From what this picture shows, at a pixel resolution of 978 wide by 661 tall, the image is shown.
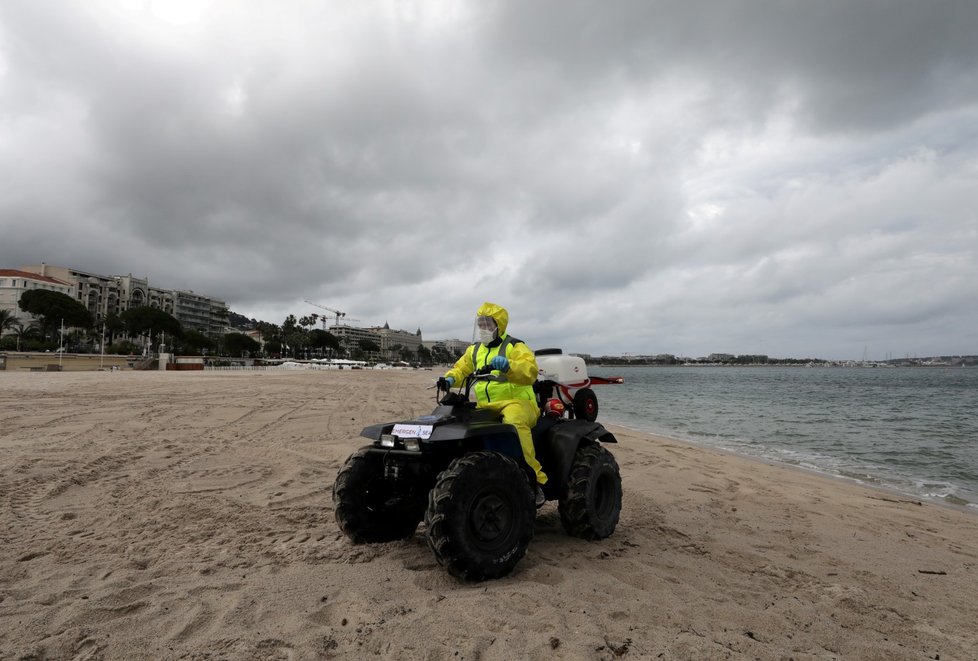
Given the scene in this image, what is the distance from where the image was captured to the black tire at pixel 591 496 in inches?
170

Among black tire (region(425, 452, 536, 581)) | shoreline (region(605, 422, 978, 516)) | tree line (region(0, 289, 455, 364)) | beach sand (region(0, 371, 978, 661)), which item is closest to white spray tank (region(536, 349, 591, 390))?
beach sand (region(0, 371, 978, 661))

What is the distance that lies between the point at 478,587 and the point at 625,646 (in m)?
1.02

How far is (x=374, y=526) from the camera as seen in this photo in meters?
4.12

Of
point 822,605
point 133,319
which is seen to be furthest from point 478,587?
point 133,319

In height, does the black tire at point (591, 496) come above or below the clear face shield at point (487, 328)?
below

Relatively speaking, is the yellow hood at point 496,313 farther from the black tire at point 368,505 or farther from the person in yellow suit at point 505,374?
the black tire at point 368,505

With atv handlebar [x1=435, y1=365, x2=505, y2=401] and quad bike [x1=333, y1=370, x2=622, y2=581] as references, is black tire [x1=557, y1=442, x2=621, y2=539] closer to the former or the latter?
quad bike [x1=333, y1=370, x2=622, y2=581]

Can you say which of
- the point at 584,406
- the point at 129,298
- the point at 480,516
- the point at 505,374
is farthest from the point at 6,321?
the point at 480,516

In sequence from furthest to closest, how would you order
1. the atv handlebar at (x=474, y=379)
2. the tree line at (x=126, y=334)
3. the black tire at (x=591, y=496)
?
the tree line at (x=126, y=334), the black tire at (x=591, y=496), the atv handlebar at (x=474, y=379)

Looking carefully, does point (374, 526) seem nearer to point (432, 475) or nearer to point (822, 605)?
point (432, 475)

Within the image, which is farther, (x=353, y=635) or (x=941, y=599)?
(x=941, y=599)

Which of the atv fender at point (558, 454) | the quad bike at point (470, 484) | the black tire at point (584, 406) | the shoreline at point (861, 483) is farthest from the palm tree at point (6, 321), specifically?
the atv fender at point (558, 454)

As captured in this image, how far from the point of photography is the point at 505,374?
402cm

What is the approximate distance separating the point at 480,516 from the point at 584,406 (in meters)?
1.97
